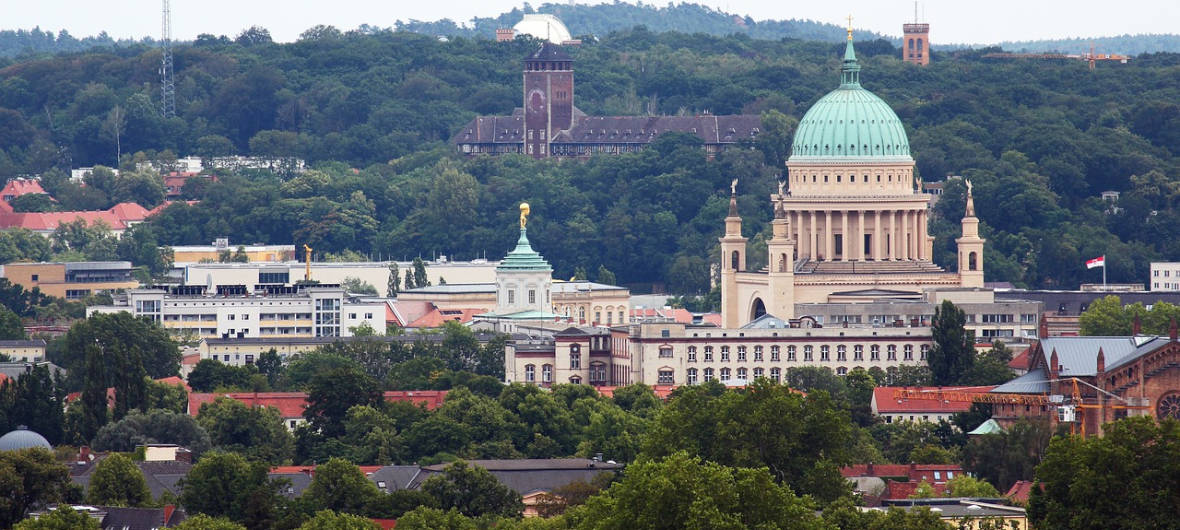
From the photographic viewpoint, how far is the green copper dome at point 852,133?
185 m

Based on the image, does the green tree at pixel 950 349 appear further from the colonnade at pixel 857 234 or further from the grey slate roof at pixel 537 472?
the grey slate roof at pixel 537 472

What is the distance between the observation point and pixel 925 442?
455 ft

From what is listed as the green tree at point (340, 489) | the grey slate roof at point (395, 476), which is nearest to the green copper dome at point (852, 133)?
the grey slate roof at point (395, 476)

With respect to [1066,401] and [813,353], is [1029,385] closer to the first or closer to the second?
[1066,401]

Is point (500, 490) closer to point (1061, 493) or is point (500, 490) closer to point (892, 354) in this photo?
point (1061, 493)

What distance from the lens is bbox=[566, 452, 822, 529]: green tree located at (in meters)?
89.8

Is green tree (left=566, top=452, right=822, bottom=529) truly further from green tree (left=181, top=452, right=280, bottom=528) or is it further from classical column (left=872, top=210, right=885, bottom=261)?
classical column (left=872, top=210, right=885, bottom=261)

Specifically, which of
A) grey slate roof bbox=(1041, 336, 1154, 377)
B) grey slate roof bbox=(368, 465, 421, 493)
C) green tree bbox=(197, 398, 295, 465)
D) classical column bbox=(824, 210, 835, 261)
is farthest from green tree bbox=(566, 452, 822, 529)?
classical column bbox=(824, 210, 835, 261)

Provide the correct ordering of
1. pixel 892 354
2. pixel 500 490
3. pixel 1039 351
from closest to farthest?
pixel 500 490 → pixel 1039 351 → pixel 892 354

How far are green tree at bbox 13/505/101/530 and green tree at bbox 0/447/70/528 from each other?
6831 mm

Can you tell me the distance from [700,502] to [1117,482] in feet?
39.2

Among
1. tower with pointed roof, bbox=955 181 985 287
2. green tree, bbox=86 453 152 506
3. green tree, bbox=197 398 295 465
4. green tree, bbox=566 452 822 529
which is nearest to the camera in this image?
green tree, bbox=566 452 822 529

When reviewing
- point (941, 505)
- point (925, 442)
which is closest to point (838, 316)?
point (925, 442)

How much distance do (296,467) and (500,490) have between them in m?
16.1
